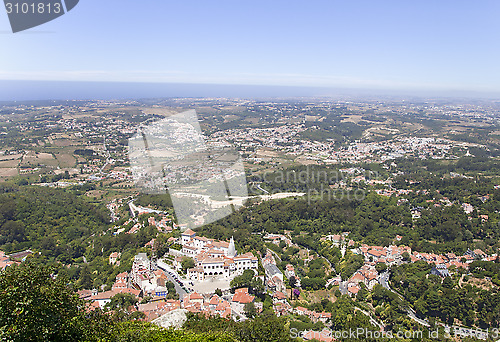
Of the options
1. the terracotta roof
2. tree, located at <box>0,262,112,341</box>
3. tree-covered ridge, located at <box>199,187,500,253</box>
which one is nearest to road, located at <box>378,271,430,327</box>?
tree-covered ridge, located at <box>199,187,500,253</box>

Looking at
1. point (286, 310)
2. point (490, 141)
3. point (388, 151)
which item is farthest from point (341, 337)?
point (490, 141)

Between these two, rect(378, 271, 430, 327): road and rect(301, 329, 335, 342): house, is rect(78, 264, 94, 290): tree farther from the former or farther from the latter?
rect(378, 271, 430, 327): road

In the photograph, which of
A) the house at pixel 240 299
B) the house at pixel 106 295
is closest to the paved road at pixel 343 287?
the house at pixel 240 299

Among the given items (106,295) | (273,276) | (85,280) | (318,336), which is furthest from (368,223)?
(85,280)

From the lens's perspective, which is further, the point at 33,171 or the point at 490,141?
the point at 490,141

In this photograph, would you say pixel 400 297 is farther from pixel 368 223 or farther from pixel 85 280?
pixel 85 280

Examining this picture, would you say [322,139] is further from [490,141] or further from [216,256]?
[216,256]
